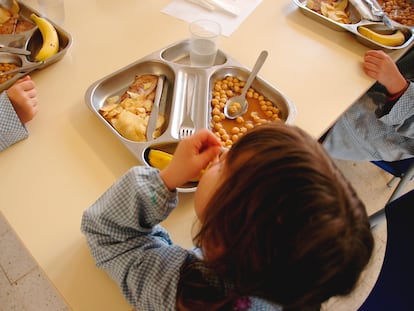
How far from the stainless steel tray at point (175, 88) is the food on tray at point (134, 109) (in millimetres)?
19

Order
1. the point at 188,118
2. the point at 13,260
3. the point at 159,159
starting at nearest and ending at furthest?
the point at 159,159
the point at 188,118
the point at 13,260

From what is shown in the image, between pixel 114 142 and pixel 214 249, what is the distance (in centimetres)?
42

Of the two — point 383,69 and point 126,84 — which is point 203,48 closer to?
point 126,84

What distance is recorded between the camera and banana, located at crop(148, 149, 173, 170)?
2.31ft

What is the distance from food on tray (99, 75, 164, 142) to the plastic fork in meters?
0.06

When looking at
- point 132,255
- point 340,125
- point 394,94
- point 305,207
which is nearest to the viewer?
point 305,207

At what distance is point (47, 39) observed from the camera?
90 centimetres

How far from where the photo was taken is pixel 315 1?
1204 millimetres

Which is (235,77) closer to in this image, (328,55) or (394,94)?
(328,55)

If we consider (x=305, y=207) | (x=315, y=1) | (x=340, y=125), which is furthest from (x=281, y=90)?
(x=305, y=207)

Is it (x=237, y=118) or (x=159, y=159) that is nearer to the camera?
(x=159, y=159)

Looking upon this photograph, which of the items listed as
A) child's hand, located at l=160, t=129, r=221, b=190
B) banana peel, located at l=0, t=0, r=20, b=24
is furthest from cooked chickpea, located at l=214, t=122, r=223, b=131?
banana peel, located at l=0, t=0, r=20, b=24

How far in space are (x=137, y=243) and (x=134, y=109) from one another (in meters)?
0.36

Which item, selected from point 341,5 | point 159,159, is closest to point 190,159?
point 159,159
